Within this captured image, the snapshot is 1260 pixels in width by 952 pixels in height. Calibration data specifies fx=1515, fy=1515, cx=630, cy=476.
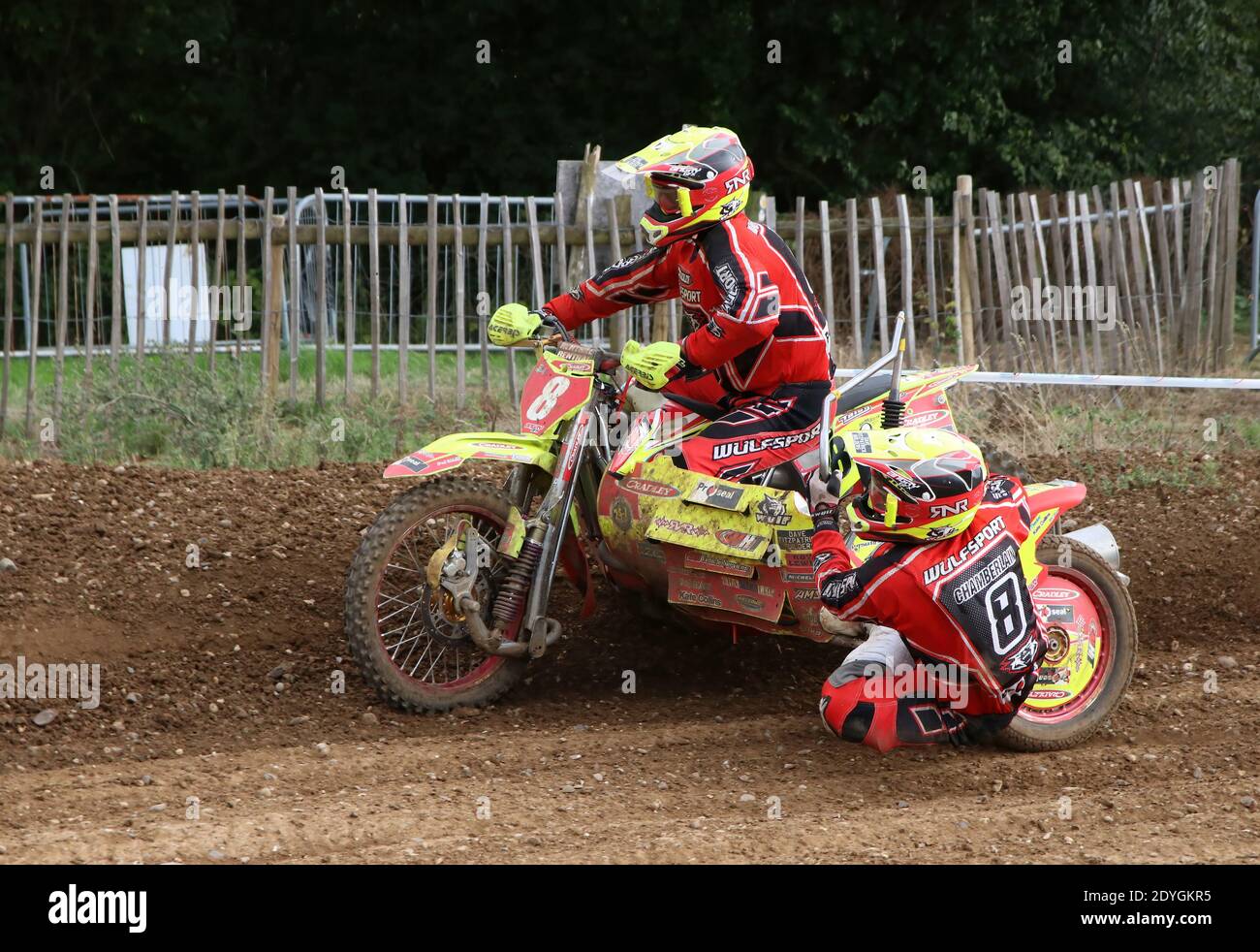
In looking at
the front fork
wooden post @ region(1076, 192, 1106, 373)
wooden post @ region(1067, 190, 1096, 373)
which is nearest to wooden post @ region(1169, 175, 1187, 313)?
wooden post @ region(1076, 192, 1106, 373)

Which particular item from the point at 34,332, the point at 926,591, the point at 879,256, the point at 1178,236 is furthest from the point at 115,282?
the point at 1178,236

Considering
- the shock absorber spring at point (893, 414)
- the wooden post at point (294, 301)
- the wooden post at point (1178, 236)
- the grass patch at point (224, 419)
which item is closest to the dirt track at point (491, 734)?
the shock absorber spring at point (893, 414)

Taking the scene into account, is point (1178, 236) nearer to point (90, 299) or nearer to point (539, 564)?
point (90, 299)

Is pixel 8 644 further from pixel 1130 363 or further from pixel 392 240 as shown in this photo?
pixel 1130 363

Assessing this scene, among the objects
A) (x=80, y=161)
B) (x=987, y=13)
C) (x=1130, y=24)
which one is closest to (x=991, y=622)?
(x=987, y=13)

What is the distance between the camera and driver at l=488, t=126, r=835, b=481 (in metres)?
5.38

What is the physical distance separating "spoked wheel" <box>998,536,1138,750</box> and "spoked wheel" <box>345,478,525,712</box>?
196 centimetres

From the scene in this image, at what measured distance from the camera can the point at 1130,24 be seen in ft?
68.0

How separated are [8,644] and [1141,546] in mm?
5166

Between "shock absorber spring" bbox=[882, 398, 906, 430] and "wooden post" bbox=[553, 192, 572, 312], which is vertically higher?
"wooden post" bbox=[553, 192, 572, 312]

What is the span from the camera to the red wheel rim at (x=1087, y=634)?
17.8 ft

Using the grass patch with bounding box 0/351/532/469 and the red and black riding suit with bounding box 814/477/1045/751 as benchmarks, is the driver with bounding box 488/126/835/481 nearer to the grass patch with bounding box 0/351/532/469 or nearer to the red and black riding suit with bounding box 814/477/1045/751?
the red and black riding suit with bounding box 814/477/1045/751

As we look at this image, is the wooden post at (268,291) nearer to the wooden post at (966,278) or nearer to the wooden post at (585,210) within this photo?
the wooden post at (585,210)

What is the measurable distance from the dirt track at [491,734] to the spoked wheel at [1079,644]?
0.43 ft
